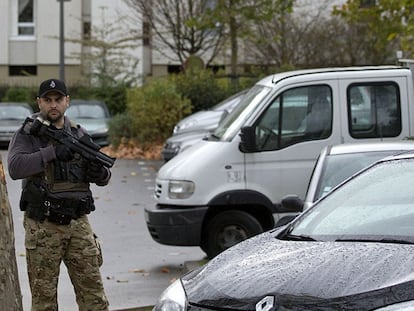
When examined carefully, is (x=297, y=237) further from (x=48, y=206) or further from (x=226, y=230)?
(x=226, y=230)

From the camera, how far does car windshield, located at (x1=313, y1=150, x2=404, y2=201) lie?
8297 mm

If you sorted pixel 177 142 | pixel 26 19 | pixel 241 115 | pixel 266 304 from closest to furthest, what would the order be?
pixel 266 304 < pixel 241 115 < pixel 177 142 < pixel 26 19

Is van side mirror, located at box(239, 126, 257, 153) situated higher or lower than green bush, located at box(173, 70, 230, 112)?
lower

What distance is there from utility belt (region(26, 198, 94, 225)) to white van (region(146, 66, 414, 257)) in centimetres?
360

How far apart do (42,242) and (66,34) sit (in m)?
38.0

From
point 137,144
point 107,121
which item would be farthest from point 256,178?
point 107,121

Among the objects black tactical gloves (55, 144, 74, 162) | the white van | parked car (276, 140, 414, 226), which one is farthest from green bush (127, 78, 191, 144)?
black tactical gloves (55, 144, 74, 162)

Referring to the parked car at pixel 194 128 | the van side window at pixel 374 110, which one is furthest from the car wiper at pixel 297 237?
the parked car at pixel 194 128

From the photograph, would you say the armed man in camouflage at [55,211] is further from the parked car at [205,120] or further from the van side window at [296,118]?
the parked car at [205,120]

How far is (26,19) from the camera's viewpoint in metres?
44.7

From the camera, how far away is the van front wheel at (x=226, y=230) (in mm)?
10266

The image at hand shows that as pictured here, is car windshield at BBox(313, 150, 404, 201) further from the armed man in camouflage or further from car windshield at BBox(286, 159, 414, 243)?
the armed man in camouflage

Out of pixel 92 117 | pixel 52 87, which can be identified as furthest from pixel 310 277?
pixel 92 117

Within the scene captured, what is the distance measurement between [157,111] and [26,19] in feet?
74.9
